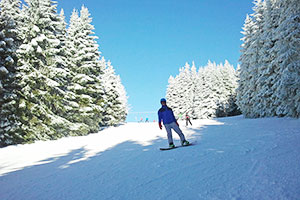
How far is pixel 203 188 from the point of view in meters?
3.25

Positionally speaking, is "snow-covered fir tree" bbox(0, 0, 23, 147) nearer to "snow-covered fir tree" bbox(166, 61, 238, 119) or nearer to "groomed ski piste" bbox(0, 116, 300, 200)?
"groomed ski piste" bbox(0, 116, 300, 200)

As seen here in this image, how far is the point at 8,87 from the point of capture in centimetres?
1359

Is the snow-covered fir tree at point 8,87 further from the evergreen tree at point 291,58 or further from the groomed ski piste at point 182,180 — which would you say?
the evergreen tree at point 291,58

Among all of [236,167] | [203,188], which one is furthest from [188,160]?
[203,188]

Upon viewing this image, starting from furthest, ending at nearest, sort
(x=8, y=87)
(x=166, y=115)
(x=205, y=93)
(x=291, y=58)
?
(x=205, y=93)
(x=291, y=58)
(x=8, y=87)
(x=166, y=115)

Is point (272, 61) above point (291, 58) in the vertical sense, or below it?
above

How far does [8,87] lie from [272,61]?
22.2 metres

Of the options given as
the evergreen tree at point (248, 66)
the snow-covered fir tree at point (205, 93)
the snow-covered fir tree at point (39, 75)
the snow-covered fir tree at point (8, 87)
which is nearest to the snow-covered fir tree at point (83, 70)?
the snow-covered fir tree at point (39, 75)

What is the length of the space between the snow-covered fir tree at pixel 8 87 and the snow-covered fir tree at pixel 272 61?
1967cm

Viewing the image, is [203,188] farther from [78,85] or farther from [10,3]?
[10,3]

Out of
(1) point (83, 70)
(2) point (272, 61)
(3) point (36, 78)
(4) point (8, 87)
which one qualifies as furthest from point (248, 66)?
(4) point (8, 87)

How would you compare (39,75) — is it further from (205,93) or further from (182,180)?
(205,93)

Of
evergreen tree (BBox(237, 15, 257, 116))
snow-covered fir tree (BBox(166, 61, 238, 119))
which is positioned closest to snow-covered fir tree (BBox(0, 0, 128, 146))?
evergreen tree (BBox(237, 15, 257, 116))

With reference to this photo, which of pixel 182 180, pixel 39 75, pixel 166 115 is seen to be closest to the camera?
pixel 182 180
